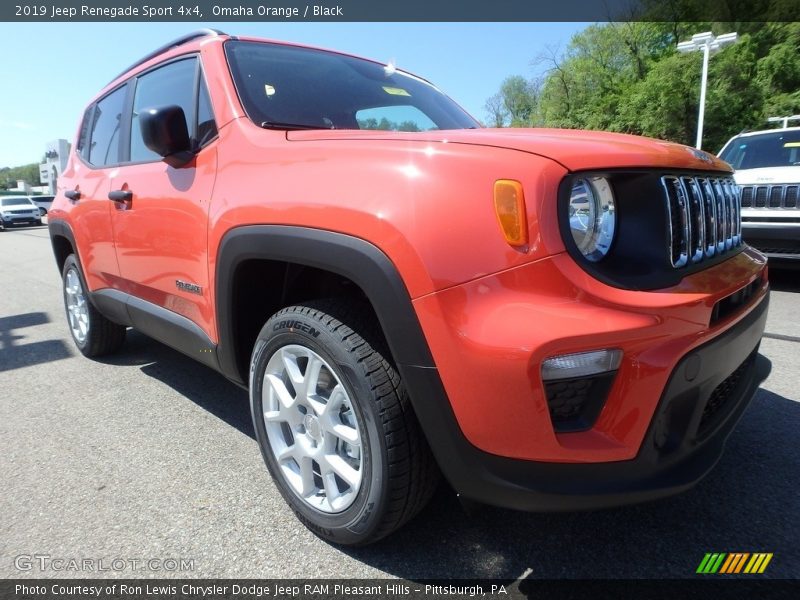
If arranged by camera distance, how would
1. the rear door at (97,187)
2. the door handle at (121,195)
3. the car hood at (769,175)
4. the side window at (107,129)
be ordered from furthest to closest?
the car hood at (769,175) → the side window at (107,129) → the rear door at (97,187) → the door handle at (121,195)

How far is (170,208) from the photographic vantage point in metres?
2.45

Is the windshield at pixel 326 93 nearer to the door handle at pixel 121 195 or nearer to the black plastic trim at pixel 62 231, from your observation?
the door handle at pixel 121 195

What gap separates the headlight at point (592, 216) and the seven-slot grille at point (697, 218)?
0.19 meters

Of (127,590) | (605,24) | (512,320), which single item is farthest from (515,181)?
(605,24)

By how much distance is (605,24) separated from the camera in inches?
1361

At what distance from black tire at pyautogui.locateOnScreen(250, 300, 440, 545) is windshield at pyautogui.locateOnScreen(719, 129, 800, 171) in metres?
6.11

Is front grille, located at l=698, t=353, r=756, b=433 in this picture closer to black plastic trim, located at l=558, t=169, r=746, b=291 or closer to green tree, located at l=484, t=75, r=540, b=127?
black plastic trim, located at l=558, t=169, r=746, b=291

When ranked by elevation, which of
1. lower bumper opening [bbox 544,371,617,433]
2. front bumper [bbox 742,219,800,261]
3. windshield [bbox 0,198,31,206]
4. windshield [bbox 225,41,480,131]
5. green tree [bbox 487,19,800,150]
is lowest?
windshield [bbox 0,198,31,206]

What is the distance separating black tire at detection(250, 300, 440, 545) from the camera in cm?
160

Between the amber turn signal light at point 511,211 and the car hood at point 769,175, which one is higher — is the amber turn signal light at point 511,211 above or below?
above

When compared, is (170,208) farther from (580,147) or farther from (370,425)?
(580,147)

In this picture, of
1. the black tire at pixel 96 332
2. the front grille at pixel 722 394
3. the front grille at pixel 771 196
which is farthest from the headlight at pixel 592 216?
the front grille at pixel 771 196

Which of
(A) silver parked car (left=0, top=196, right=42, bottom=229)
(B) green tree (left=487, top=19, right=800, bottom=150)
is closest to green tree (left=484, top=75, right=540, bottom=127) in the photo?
(B) green tree (left=487, top=19, right=800, bottom=150)

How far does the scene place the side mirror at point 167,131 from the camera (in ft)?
7.20
